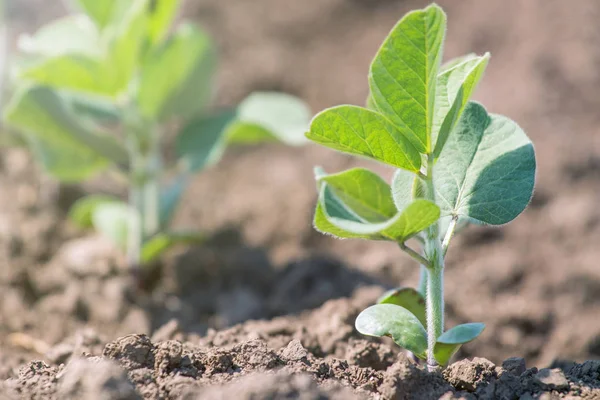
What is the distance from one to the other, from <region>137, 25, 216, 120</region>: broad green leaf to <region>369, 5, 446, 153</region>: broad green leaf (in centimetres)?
110

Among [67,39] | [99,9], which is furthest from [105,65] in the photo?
[67,39]

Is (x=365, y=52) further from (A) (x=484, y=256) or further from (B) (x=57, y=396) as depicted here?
(B) (x=57, y=396)

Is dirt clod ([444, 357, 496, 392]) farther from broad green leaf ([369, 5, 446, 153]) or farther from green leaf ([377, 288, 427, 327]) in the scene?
broad green leaf ([369, 5, 446, 153])

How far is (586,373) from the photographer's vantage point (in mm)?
1200

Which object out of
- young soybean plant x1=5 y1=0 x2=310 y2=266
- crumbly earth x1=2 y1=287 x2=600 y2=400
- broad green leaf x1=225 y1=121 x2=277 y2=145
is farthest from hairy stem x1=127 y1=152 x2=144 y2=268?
crumbly earth x1=2 y1=287 x2=600 y2=400

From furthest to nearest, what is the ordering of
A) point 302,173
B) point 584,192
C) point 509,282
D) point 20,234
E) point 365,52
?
1. point 365,52
2. point 302,173
3. point 584,192
4. point 20,234
5. point 509,282

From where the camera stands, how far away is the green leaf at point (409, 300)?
130 cm

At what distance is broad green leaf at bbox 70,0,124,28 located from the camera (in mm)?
1995

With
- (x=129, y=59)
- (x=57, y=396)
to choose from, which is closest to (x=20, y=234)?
(x=129, y=59)

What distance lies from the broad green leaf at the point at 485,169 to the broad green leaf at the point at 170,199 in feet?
3.72

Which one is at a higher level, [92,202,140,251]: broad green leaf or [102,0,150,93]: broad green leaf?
[102,0,150,93]: broad green leaf

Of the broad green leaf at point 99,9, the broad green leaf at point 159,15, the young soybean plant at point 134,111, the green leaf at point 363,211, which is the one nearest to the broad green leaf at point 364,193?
the green leaf at point 363,211

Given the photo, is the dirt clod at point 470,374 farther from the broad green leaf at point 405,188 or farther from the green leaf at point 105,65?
the green leaf at point 105,65

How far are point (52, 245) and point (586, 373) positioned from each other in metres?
1.71
